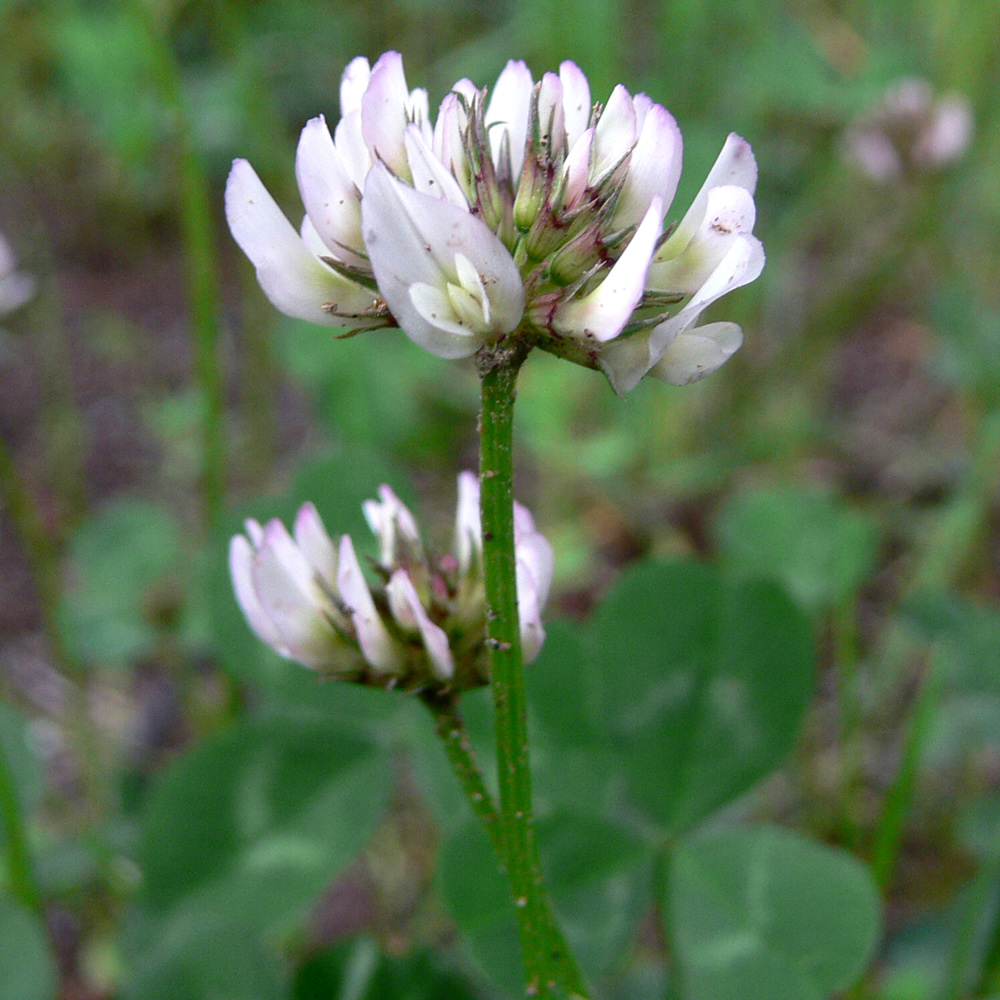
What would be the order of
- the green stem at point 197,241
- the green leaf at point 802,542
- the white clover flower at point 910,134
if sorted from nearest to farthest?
the green stem at point 197,241, the green leaf at point 802,542, the white clover flower at point 910,134

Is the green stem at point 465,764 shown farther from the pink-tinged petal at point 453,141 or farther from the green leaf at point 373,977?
the green leaf at point 373,977

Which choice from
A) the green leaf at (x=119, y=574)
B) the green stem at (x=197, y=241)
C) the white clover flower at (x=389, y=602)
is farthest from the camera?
the green leaf at (x=119, y=574)

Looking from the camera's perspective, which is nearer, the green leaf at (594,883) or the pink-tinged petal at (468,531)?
the pink-tinged petal at (468,531)

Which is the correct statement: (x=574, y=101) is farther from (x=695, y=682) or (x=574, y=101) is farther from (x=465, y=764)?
(x=695, y=682)

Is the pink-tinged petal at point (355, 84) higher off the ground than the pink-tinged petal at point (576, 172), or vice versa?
the pink-tinged petal at point (355, 84)

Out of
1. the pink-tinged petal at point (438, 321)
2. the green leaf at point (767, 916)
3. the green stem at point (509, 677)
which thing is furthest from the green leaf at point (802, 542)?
the pink-tinged petal at point (438, 321)

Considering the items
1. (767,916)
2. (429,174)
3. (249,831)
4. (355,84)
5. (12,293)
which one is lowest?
(767,916)

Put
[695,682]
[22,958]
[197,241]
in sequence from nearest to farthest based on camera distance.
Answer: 1. [22,958]
2. [695,682]
3. [197,241]

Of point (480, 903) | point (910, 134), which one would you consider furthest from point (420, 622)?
point (910, 134)
